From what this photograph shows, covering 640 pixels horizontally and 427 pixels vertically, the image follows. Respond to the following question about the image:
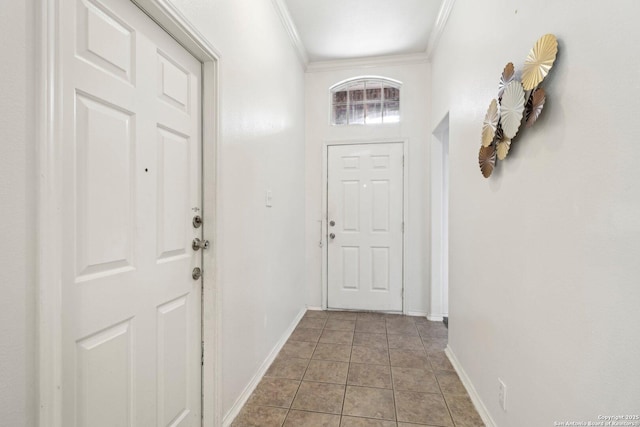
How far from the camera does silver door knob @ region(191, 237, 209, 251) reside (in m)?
1.44

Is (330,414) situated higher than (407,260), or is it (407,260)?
(407,260)

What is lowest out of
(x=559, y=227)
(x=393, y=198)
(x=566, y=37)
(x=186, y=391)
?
(x=186, y=391)

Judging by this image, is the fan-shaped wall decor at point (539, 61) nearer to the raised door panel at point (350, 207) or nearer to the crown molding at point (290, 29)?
the crown molding at point (290, 29)

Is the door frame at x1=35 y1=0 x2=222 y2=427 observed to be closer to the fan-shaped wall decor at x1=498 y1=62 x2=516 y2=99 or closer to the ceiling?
the fan-shaped wall decor at x1=498 y1=62 x2=516 y2=99

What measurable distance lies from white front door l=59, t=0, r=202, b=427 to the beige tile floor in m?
0.57

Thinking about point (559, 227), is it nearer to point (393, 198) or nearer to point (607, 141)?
point (607, 141)

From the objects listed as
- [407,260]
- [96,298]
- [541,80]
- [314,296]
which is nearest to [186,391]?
[96,298]

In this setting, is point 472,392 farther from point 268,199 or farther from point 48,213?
point 48,213

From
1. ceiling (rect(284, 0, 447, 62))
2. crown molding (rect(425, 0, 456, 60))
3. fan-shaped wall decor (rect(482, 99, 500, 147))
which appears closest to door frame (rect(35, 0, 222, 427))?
fan-shaped wall decor (rect(482, 99, 500, 147))

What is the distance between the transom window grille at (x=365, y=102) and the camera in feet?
11.1

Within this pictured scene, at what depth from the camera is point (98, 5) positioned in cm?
95

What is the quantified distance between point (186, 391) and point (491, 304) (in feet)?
5.19

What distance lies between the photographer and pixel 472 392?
1.80m

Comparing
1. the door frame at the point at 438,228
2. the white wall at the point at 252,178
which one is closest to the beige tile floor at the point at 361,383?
the white wall at the point at 252,178
